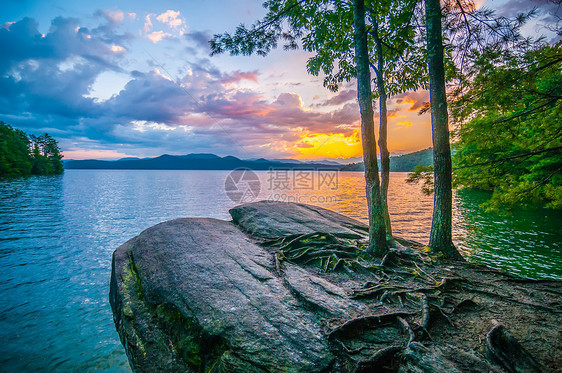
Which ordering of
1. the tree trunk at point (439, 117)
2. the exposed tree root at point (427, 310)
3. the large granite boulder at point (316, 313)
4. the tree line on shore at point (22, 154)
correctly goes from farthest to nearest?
1. the tree line on shore at point (22, 154)
2. the tree trunk at point (439, 117)
3. the large granite boulder at point (316, 313)
4. the exposed tree root at point (427, 310)

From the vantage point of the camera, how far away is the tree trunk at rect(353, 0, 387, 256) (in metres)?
8.31

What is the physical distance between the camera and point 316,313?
5.12 m

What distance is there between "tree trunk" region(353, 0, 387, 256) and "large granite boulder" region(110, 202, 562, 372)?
98 centimetres

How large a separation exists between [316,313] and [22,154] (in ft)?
351

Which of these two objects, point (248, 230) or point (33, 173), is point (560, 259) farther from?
point (33, 173)

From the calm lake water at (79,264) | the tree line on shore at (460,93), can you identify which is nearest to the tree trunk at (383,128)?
the tree line on shore at (460,93)

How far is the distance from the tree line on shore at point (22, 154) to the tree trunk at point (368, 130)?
8824cm

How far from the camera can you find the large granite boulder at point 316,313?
3.82m

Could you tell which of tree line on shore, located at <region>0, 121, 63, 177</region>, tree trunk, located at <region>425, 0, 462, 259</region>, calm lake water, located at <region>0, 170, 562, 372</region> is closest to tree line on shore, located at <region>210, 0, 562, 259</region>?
tree trunk, located at <region>425, 0, 462, 259</region>

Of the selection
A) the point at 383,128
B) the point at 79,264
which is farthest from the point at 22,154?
the point at 383,128

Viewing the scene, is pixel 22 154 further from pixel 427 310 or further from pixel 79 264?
pixel 427 310

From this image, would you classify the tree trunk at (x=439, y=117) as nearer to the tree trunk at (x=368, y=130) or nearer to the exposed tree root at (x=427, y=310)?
the exposed tree root at (x=427, y=310)

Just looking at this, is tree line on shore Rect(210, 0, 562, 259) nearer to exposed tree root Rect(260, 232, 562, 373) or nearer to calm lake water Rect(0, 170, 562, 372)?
exposed tree root Rect(260, 232, 562, 373)

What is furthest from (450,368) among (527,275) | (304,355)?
(527,275)
